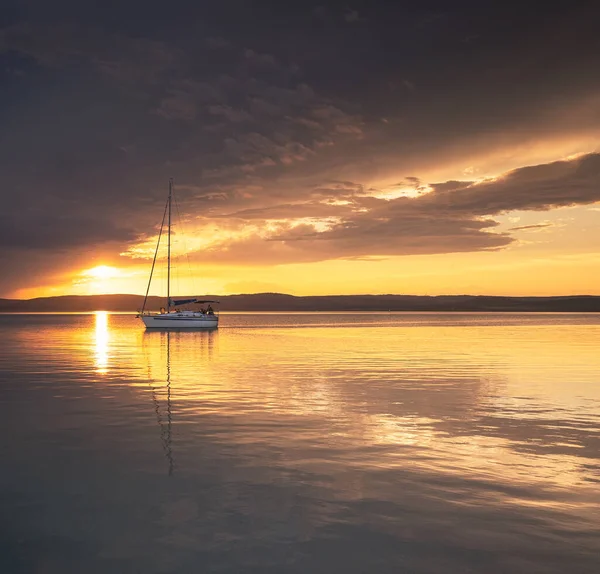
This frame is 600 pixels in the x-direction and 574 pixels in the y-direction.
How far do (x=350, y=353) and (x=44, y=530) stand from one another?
37.3 m

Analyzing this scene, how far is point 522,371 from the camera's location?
32406 millimetres

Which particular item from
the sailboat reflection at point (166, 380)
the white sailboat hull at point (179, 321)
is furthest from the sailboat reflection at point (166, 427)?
the white sailboat hull at point (179, 321)

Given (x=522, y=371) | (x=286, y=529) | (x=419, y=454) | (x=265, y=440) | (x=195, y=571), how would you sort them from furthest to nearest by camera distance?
1. (x=522, y=371)
2. (x=265, y=440)
3. (x=419, y=454)
4. (x=286, y=529)
5. (x=195, y=571)

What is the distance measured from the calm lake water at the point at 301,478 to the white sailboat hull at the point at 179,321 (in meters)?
63.5

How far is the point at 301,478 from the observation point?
486 inches

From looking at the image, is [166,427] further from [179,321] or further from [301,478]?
[179,321]

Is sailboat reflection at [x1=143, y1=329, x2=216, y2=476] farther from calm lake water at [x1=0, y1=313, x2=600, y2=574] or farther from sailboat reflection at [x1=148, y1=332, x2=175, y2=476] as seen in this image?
calm lake water at [x1=0, y1=313, x2=600, y2=574]

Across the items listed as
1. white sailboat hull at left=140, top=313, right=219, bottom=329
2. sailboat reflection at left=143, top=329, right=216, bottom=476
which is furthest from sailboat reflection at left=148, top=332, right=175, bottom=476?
white sailboat hull at left=140, top=313, right=219, bottom=329

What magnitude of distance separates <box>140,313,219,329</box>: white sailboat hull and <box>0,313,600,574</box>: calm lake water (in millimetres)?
63501

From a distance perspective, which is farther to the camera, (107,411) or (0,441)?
(107,411)

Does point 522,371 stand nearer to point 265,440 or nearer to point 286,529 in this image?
point 265,440

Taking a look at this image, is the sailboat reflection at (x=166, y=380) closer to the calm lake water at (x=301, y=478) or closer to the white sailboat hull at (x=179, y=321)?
the calm lake water at (x=301, y=478)

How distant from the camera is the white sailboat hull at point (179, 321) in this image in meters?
90.8

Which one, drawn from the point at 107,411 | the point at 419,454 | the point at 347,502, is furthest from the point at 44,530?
the point at 107,411
